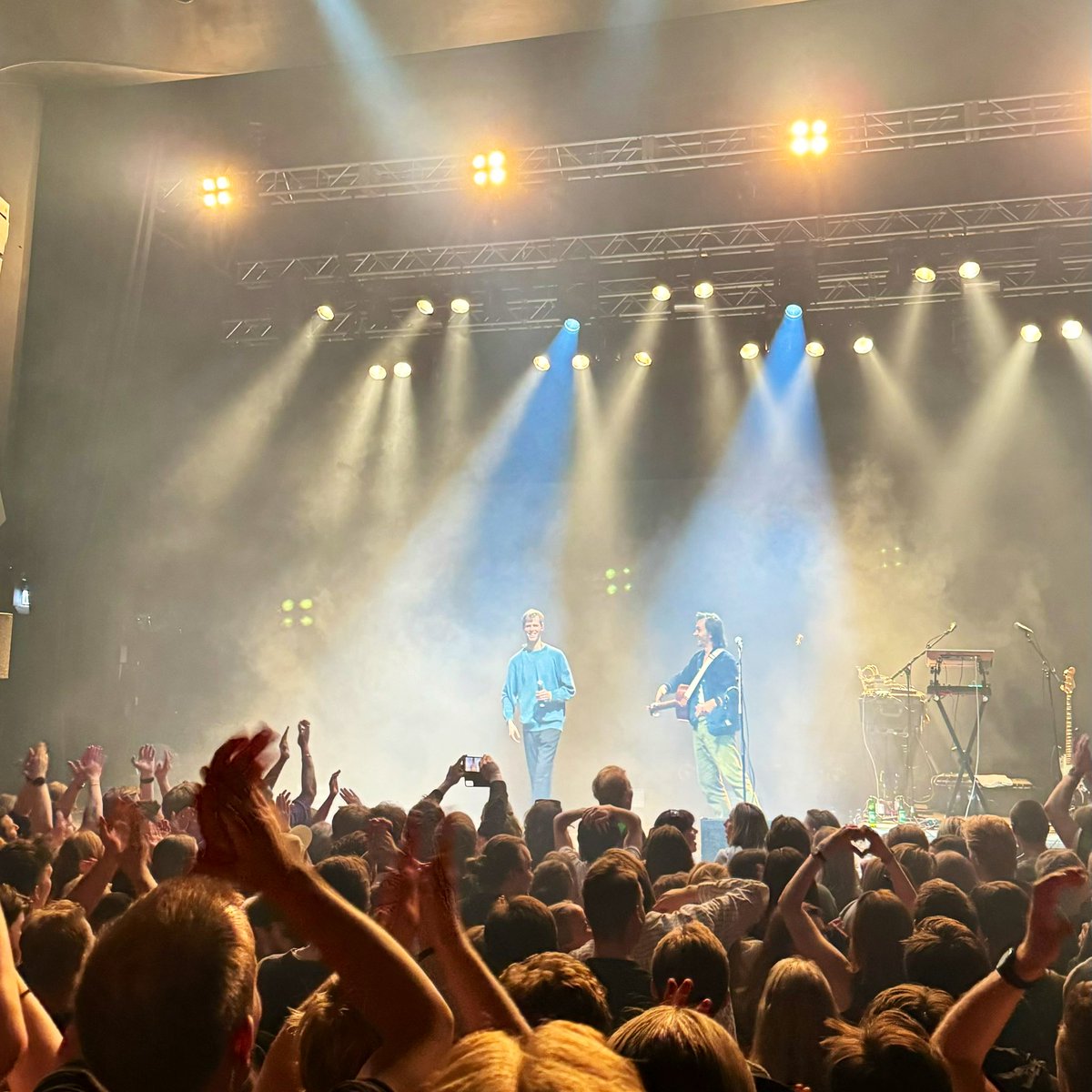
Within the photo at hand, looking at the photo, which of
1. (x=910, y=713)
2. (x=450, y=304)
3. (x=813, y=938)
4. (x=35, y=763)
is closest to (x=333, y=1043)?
(x=813, y=938)

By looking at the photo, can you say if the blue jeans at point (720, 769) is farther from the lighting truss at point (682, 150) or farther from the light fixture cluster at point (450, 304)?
the lighting truss at point (682, 150)

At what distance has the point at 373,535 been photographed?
13398 mm

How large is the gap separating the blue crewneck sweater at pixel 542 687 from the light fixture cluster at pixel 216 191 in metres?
5.21

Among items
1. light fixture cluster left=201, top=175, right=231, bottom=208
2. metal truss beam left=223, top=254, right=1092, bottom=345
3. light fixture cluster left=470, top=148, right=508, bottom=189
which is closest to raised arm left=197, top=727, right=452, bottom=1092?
light fixture cluster left=470, top=148, right=508, bottom=189

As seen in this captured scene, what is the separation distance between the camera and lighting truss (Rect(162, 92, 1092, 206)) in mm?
7902

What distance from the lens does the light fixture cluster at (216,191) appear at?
9127 mm

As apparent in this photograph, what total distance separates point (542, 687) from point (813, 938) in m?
8.26

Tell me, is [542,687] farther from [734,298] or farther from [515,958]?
[515,958]

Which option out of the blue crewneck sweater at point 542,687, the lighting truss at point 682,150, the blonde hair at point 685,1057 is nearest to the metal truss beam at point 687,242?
the lighting truss at point 682,150

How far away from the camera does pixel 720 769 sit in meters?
10.3

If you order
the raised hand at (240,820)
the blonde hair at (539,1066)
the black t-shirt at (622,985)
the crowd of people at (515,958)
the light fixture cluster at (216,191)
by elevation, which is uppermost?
the light fixture cluster at (216,191)

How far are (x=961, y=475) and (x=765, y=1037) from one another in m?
10.4

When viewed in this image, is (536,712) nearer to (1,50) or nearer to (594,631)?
(594,631)

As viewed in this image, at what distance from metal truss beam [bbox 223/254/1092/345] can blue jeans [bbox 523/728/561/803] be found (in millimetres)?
4345
